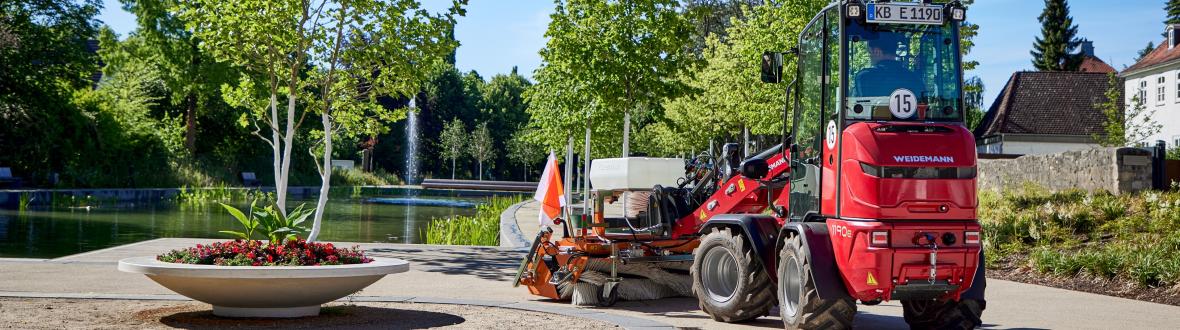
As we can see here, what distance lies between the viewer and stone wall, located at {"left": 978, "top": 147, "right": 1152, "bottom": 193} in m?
19.3

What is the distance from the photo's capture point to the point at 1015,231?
17.4 metres

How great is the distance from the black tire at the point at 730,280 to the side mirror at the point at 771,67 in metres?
1.44

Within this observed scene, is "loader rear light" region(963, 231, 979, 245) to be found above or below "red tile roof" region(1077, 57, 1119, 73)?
below

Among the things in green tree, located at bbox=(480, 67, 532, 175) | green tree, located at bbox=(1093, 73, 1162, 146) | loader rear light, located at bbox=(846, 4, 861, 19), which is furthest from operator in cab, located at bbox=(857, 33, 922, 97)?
green tree, located at bbox=(480, 67, 532, 175)

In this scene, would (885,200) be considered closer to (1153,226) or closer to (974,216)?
(974,216)

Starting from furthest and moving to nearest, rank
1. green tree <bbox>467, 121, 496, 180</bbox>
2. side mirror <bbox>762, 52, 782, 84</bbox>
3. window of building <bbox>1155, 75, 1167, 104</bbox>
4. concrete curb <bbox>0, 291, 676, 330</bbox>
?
green tree <bbox>467, 121, 496, 180</bbox> → window of building <bbox>1155, 75, 1167, 104</bbox> → concrete curb <bbox>0, 291, 676, 330</bbox> → side mirror <bbox>762, 52, 782, 84</bbox>

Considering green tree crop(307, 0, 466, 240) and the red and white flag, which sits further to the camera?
green tree crop(307, 0, 466, 240)

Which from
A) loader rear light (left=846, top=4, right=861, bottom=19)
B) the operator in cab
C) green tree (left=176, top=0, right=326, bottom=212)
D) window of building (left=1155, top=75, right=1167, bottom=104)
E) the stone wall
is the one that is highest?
window of building (left=1155, top=75, right=1167, bottom=104)

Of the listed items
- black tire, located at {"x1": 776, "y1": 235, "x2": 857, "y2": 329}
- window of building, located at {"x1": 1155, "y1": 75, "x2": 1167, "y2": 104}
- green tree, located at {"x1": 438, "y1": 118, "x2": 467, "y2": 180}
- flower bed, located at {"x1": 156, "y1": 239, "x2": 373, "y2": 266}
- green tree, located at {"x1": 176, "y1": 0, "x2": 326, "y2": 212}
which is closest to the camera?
black tire, located at {"x1": 776, "y1": 235, "x2": 857, "y2": 329}

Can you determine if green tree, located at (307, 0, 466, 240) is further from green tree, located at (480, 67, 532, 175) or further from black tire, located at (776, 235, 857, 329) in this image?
green tree, located at (480, 67, 532, 175)

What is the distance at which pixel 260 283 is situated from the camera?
8703 mm

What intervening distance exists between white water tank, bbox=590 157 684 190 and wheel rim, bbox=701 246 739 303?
193 centimetres

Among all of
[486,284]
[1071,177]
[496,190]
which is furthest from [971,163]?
[496,190]

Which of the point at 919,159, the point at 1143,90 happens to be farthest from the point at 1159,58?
the point at 919,159
